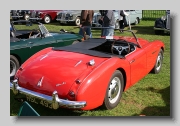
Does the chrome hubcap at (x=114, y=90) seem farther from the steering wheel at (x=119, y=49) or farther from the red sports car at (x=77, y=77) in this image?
the steering wheel at (x=119, y=49)

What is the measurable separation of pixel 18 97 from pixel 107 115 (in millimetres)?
1535

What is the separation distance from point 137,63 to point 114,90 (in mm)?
906

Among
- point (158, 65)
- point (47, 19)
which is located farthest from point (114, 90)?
point (47, 19)

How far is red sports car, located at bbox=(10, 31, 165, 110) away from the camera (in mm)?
3396

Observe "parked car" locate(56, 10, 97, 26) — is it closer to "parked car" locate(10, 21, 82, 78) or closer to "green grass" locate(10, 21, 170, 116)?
"parked car" locate(10, 21, 82, 78)

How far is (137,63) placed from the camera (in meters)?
4.53

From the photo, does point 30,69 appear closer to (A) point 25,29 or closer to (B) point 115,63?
(B) point 115,63

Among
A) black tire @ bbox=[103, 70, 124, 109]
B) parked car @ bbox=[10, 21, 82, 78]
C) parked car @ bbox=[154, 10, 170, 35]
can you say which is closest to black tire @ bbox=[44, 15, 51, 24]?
parked car @ bbox=[154, 10, 170, 35]

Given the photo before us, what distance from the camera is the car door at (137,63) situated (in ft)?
14.3

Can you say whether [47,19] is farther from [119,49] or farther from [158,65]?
[119,49]

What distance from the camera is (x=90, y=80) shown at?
136 inches

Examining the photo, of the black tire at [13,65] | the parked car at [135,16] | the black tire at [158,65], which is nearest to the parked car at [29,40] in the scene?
the black tire at [13,65]

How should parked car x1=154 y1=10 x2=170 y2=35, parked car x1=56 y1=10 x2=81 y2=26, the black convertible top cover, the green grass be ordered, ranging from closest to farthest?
the green grass, the black convertible top cover, parked car x1=154 y1=10 x2=170 y2=35, parked car x1=56 y1=10 x2=81 y2=26

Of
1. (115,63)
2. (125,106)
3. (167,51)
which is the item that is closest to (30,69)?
(115,63)
